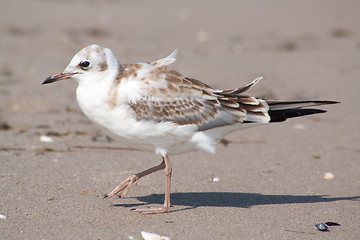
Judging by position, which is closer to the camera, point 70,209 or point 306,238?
point 306,238

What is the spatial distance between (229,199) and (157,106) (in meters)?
1.25

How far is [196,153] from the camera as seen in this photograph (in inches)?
280

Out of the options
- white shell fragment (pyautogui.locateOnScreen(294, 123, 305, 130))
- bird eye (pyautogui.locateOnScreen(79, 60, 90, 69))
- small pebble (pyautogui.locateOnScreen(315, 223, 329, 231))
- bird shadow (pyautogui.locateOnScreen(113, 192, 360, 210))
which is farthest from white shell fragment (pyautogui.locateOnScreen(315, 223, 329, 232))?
white shell fragment (pyautogui.locateOnScreen(294, 123, 305, 130))

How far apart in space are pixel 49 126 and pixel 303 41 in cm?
678

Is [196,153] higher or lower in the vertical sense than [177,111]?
lower

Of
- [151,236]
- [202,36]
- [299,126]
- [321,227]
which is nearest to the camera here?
[151,236]

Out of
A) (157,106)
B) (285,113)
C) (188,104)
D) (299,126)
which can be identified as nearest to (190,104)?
(188,104)

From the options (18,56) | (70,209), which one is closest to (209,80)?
(18,56)

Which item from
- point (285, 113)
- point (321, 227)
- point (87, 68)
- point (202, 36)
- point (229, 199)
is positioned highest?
point (87, 68)

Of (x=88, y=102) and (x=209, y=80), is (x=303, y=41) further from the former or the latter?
(x=88, y=102)

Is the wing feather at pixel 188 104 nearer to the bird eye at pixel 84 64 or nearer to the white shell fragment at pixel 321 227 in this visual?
the bird eye at pixel 84 64

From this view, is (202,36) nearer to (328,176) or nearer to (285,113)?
(328,176)

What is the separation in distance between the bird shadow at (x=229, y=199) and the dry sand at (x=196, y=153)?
1cm

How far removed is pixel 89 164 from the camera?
6469 mm
